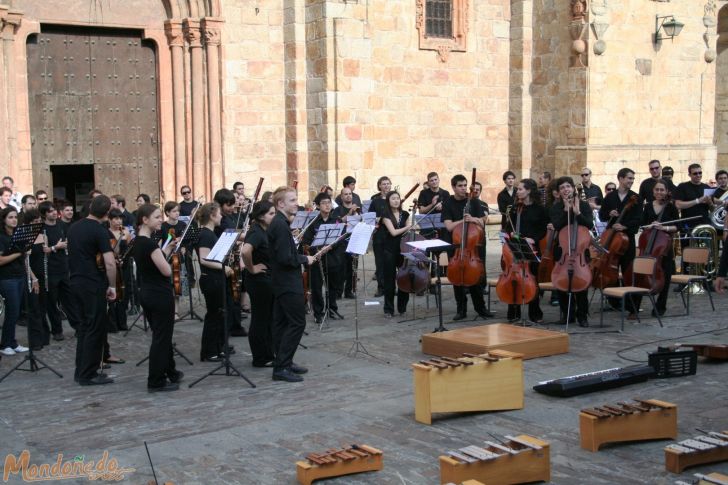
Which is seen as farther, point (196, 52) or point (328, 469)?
point (196, 52)

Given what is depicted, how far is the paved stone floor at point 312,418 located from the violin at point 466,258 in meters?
1.19

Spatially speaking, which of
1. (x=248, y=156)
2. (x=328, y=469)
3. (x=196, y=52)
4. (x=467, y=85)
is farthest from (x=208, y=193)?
(x=328, y=469)

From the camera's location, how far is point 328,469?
6340 mm

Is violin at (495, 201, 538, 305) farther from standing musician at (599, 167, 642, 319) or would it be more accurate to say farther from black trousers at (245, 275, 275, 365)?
black trousers at (245, 275, 275, 365)

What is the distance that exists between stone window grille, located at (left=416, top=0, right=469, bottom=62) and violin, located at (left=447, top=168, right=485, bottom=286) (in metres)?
8.66

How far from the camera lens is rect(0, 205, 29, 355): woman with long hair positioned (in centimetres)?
1034

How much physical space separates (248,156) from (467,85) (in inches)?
199

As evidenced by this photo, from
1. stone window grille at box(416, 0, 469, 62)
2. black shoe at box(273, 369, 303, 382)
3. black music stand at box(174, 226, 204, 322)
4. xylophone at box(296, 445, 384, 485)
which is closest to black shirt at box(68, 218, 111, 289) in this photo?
black music stand at box(174, 226, 204, 322)

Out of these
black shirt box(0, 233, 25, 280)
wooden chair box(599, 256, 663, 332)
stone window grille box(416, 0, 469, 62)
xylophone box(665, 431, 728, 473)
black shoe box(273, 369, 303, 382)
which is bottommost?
black shoe box(273, 369, 303, 382)

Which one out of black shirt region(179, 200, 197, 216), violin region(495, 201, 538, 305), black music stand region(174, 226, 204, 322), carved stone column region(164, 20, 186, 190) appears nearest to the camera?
black music stand region(174, 226, 204, 322)

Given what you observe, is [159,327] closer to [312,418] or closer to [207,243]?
[207,243]

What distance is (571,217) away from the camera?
11.2 metres

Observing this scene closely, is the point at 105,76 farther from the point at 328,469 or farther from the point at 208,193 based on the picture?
the point at 328,469

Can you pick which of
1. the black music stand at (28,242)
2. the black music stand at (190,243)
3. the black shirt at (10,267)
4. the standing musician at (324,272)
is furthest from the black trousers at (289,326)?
the black shirt at (10,267)
